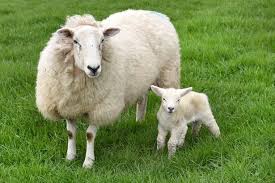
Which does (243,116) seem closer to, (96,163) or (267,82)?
(267,82)

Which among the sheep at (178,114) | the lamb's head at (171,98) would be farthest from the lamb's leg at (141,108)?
the lamb's head at (171,98)

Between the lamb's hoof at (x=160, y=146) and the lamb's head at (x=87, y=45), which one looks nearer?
the lamb's head at (x=87, y=45)

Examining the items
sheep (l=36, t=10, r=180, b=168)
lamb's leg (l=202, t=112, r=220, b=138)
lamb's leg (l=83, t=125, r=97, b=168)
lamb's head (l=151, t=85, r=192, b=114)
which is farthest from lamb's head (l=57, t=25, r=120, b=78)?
lamb's leg (l=202, t=112, r=220, b=138)

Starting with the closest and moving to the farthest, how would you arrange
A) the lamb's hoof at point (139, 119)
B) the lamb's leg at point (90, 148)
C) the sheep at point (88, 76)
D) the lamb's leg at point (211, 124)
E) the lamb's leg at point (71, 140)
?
1. the sheep at point (88, 76)
2. the lamb's leg at point (90, 148)
3. the lamb's leg at point (71, 140)
4. the lamb's leg at point (211, 124)
5. the lamb's hoof at point (139, 119)

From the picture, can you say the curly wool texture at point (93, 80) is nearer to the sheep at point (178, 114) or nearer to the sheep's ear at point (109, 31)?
the sheep's ear at point (109, 31)

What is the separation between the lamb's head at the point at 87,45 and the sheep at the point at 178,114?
2.84 ft

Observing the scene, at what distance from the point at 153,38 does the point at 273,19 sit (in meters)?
5.08

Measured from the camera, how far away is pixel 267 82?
276 inches

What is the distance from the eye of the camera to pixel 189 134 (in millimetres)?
6105

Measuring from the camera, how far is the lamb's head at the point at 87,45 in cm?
464

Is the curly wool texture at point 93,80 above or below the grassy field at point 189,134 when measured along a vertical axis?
above

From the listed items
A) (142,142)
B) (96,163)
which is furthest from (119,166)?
(142,142)

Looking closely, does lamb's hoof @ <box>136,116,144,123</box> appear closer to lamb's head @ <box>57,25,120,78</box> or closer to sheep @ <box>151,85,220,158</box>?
sheep @ <box>151,85,220,158</box>

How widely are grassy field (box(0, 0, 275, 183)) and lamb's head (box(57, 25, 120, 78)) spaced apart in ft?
3.07
